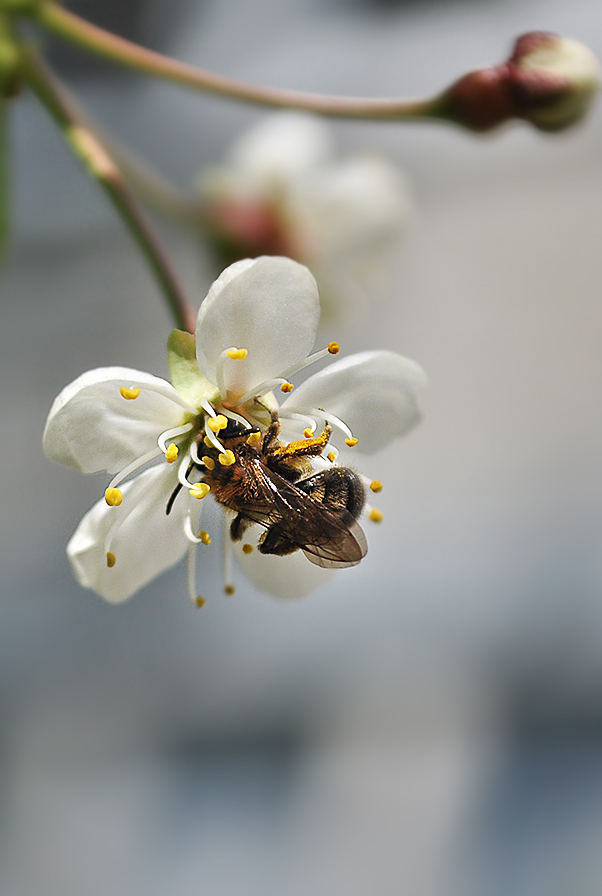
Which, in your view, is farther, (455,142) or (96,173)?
(455,142)

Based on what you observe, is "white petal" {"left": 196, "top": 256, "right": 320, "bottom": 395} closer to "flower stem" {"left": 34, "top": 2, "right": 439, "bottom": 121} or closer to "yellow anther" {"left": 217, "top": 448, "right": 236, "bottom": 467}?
"yellow anther" {"left": 217, "top": 448, "right": 236, "bottom": 467}

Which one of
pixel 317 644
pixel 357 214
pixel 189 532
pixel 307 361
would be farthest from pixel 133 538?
pixel 317 644

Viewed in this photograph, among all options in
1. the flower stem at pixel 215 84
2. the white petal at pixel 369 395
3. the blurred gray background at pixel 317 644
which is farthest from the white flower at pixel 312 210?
the blurred gray background at pixel 317 644

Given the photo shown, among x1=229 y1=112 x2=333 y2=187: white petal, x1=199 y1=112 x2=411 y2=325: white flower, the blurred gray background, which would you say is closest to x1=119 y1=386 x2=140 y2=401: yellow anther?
x1=199 y1=112 x2=411 y2=325: white flower

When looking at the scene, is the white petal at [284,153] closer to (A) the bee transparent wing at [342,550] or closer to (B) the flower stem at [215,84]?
(B) the flower stem at [215,84]

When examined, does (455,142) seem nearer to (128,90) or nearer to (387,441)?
(128,90)

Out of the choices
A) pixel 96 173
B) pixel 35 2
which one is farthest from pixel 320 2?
pixel 96 173

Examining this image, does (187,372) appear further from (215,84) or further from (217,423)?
(215,84)
